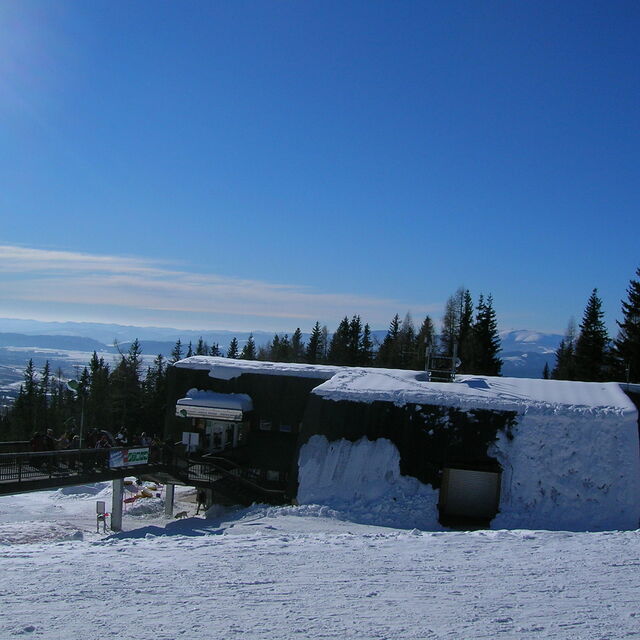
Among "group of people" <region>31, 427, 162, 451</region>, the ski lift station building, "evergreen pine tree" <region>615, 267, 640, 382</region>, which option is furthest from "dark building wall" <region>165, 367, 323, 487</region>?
"evergreen pine tree" <region>615, 267, 640, 382</region>

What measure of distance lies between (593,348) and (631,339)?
410 cm

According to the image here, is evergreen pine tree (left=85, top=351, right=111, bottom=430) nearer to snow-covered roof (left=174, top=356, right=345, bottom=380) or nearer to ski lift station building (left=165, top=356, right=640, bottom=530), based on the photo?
snow-covered roof (left=174, top=356, right=345, bottom=380)

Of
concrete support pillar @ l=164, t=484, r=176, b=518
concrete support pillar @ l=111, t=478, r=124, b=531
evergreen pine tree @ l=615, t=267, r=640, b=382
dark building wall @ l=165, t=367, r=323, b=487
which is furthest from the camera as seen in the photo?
evergreen pine tree @ l=615, t=267, r=640, b=382

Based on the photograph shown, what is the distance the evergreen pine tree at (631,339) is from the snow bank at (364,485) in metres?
25.6

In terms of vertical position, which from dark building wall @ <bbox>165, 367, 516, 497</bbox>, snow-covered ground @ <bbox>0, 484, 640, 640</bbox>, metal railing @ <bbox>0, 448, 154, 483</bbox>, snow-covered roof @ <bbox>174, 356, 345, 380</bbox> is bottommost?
snow-covered ground @ <bbox>0, 484, 640, 640</bbox>

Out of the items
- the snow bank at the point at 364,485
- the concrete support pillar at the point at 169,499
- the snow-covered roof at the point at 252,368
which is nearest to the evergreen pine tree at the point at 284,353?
the snow-covered roof at the point at 252,368

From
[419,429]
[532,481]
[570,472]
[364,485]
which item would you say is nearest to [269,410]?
[364,485]

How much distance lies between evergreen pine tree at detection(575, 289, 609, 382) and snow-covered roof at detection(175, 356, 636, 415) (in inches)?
829

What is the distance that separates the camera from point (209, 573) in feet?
34.9

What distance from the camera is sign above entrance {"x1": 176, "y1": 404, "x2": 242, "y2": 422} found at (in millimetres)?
23609

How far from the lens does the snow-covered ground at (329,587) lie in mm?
8445

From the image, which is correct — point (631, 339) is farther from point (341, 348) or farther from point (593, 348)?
point (341, 348)

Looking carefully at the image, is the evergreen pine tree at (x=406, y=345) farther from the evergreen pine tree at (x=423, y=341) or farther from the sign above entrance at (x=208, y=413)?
the sign above entrance at (x=208, y=413)

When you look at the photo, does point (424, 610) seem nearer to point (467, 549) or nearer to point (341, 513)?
point (467, 549)
